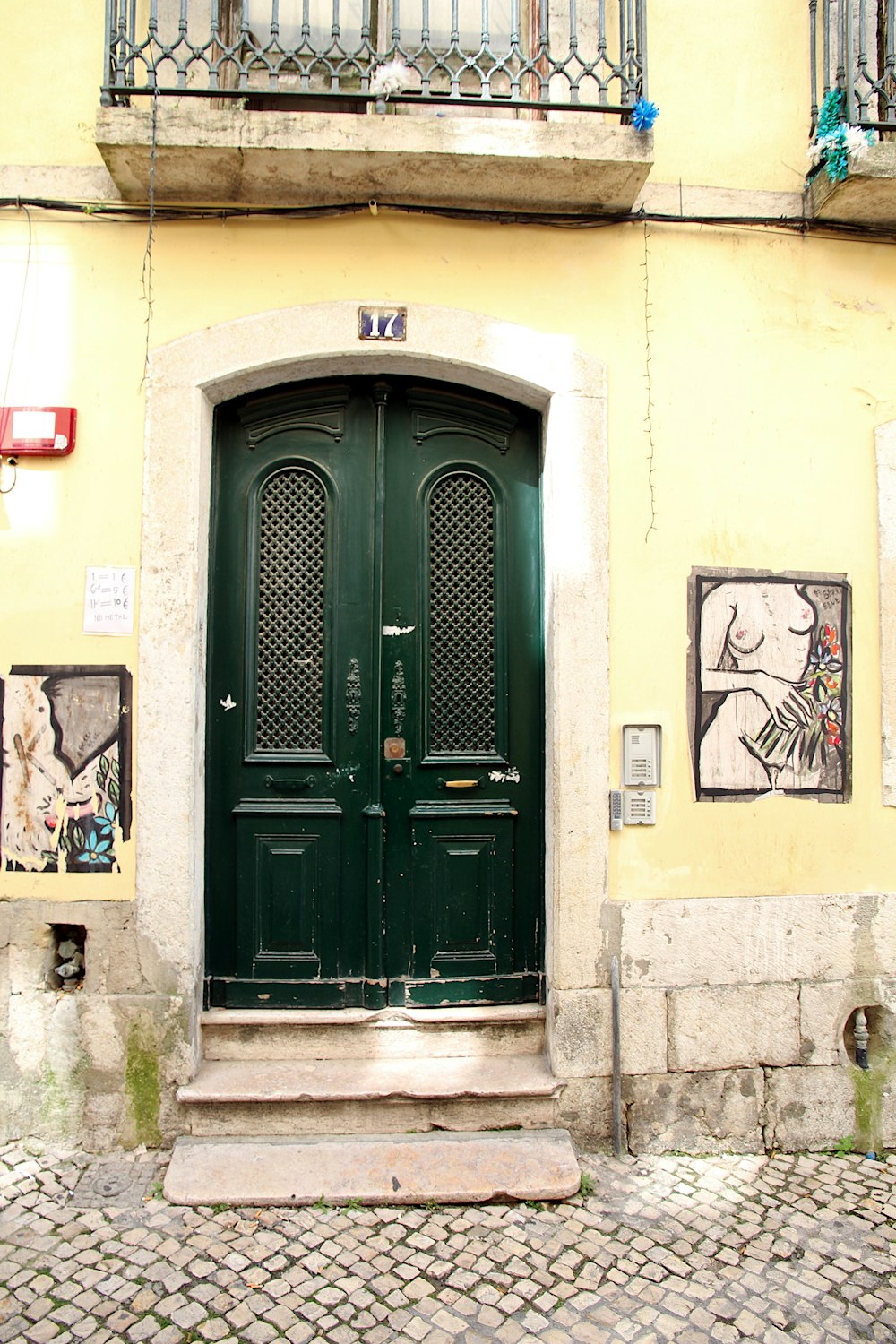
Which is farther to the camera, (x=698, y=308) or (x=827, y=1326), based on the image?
(x=698, y=308)

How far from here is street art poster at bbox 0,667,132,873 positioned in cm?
372

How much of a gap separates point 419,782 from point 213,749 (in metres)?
1.00

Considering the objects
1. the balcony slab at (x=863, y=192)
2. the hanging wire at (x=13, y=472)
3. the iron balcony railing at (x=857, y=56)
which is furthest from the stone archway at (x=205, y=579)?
the iron balcony railing at (x=857, y=56)

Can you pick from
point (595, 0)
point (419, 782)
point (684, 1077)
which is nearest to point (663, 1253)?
point (684, 1077)

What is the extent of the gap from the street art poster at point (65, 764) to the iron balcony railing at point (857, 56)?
4.33 meters

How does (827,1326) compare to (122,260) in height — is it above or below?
below

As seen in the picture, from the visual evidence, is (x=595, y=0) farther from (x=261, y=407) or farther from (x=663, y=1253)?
(x=663, y=1253)

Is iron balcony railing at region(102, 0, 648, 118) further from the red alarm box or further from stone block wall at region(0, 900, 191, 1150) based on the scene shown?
stone block wall at region(0, 900, 191, 1150)

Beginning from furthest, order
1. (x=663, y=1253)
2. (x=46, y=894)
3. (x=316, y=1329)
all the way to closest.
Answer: (x=46, y=894) → (x=663, y=1253) → (x=316, y=1329)

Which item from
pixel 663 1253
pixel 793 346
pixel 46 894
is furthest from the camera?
pixel 793 346

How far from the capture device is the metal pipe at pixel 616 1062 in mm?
3686

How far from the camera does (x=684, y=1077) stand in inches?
148

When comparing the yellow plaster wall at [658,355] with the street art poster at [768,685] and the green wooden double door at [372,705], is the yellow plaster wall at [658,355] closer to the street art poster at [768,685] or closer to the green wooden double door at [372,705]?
the street art poster at [768,685]

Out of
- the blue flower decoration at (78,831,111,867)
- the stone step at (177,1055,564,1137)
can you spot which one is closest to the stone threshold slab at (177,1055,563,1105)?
the stone step at (177,1055,564,1137)
